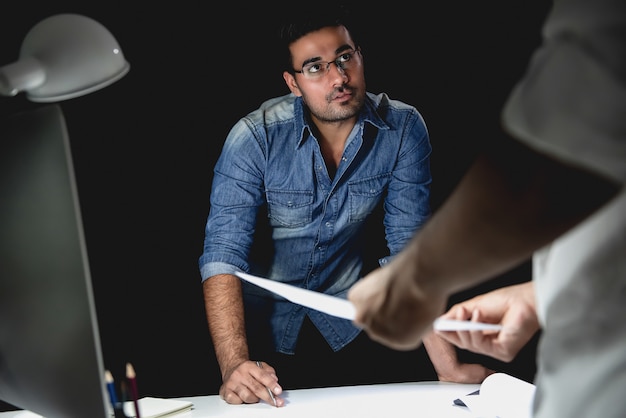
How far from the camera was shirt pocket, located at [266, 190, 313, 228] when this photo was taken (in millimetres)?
2727

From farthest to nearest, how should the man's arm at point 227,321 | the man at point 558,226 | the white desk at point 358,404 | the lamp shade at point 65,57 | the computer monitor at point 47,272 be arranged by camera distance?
the man's arm at point 227,321, the white desk at point 358,404, the lamp shade at point 65,57, the computer monitor at point 47,272, the man at point 558,226

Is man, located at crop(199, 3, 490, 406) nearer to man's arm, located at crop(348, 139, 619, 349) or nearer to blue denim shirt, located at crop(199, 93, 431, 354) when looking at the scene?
blue denim shirt, located at crop(199, 93, 431, 354)

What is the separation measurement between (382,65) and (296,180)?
832 millimetres

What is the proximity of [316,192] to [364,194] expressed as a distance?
19 cm

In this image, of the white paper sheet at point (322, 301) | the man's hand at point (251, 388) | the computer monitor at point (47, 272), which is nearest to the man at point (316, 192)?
the man's hand at point (251, 388)

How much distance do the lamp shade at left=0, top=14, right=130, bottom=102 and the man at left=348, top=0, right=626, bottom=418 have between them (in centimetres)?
62

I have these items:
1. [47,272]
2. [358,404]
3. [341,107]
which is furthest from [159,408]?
[341,107]

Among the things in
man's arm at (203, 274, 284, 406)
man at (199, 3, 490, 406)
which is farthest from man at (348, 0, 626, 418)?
man at (199, 3, 490, 406)

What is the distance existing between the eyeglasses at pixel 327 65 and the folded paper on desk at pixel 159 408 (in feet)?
4.63

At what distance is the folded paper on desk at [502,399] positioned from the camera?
1.52 m

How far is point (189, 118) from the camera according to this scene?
10.3ft

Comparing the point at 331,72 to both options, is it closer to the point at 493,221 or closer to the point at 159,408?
the point at 159,408

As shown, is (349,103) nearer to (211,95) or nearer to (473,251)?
(211,95)

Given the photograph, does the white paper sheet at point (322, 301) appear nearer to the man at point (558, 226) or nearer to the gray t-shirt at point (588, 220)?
the man at point (558, 226)
